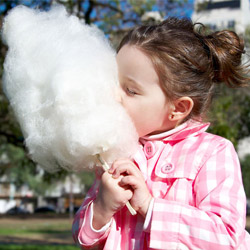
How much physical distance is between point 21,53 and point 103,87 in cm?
41

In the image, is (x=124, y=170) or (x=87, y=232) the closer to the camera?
(x=124, y=170)

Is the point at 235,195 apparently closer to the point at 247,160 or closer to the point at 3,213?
the point at 247,160

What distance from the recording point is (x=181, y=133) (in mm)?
1878

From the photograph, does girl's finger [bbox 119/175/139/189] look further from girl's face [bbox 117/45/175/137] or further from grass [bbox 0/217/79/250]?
grass [bbox 0/217/79/250]

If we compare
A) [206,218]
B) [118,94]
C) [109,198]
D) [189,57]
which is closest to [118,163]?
[109,198]

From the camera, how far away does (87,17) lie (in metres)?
7.92

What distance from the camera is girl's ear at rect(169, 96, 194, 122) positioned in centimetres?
187

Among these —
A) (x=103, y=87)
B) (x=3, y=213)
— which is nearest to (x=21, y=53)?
(x=103, y=87)

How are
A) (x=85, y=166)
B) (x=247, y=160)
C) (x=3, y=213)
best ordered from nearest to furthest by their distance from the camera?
(x=85, y=166), (x=247, y=160), (x=3, y=213)

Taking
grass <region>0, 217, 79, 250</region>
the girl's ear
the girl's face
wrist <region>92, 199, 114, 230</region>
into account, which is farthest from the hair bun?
grass <region>0, 217, 79, 250</region>

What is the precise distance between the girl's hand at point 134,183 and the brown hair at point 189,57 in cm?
38

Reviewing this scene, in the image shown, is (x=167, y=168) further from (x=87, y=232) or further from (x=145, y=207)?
(x=87, y=232)

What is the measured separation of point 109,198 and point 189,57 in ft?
2.37

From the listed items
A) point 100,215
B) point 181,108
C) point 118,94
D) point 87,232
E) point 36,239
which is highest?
point 118,94
